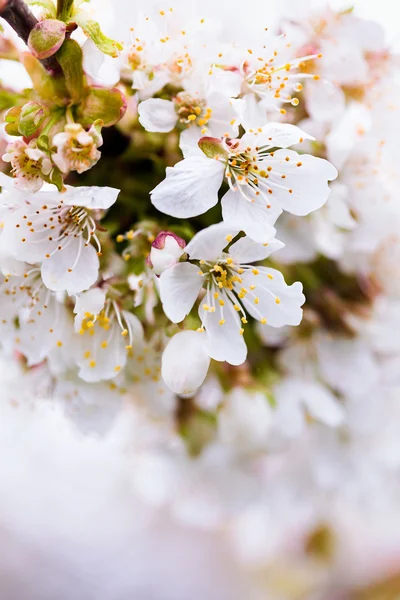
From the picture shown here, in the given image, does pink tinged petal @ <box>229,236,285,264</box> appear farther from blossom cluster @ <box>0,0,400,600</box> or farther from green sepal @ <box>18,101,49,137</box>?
green sepal @ <box>18,101,49,137</box>

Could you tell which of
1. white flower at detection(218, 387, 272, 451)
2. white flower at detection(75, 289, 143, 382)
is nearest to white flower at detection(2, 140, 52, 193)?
white flower at detection(75, 289, 143, 382)

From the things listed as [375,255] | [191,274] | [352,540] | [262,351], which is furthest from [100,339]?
[352,540]

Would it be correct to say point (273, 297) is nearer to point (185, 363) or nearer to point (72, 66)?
point (185, 363)

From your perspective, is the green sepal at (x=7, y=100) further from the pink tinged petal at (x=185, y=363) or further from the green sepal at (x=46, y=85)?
the pink tinged petal at (x=185, y=363)

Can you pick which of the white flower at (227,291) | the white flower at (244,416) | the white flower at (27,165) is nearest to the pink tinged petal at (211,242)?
the white flower at (227,291)

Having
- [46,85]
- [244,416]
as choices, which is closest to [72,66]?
[46,85]
